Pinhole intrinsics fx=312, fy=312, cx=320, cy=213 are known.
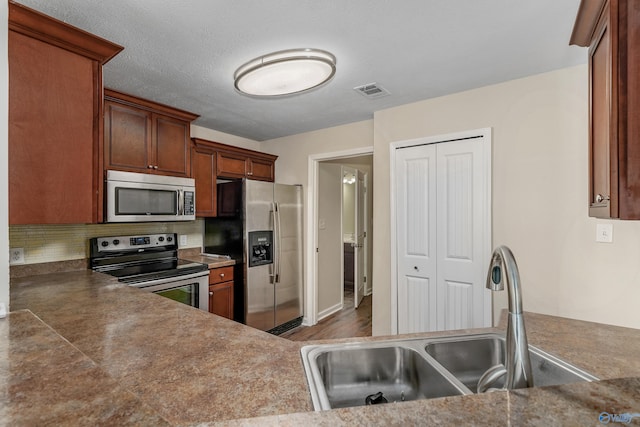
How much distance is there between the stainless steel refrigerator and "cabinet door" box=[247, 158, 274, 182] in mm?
455

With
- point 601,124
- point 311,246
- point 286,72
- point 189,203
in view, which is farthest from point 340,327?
point 601,124

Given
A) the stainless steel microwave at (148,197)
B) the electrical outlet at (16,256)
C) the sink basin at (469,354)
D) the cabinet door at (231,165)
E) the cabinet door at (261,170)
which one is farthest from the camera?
the cabinet door at (261,170)

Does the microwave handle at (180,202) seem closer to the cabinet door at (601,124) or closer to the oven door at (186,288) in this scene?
the oven door at (186,288)

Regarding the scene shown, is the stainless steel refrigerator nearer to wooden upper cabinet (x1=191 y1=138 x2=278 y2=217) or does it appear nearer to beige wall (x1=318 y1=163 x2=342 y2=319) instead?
wooden upper cabinet (x1=191 y1=138 x2=278 y2=217)

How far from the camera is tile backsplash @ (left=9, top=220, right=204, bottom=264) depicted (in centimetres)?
225

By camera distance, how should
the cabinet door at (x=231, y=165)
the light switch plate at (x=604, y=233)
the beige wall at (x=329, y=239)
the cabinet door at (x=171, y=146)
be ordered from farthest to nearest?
the beige wall at (x=329, y=239) < the cabinet door at (x=231, y=165) < the cabinet door at (x=171, y=146) < the light switch plate at (x=604, y=233)

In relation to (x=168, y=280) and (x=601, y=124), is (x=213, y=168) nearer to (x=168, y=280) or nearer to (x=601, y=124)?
(x=168, y=280)

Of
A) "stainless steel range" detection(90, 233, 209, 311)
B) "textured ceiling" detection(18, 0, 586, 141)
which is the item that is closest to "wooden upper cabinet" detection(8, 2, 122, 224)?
"textured ceiling" detection(18, 0, 586, 141)

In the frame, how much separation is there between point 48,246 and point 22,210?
3.50ft

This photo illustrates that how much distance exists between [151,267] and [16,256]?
852mm

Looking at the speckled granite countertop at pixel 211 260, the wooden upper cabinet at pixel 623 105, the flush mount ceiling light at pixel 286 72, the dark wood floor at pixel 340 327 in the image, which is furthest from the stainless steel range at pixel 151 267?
the wooden upper cabinet at pixel 623 105

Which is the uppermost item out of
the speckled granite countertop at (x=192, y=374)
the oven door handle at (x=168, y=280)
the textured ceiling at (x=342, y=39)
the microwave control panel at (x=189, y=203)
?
the textured ceiling at (x=342, y=39)

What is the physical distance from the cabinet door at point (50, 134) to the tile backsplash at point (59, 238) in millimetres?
940

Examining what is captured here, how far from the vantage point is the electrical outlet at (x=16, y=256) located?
218 cm
